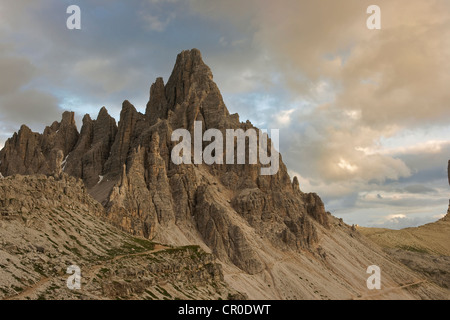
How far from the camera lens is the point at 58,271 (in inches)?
3135

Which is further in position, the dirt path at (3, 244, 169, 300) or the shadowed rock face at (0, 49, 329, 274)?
the shadowed rock face at (0, 49, 329, 274)

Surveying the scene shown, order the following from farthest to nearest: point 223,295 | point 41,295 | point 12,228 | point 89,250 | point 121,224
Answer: point 121,224, point 223,295, point 89,250, point 12,228, point 41,295

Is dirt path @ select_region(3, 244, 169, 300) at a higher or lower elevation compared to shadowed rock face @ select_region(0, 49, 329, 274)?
lower

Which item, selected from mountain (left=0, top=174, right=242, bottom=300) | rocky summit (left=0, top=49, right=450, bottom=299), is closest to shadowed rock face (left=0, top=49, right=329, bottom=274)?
rocky summit (left=0, top=49, right=450, bottom=299)

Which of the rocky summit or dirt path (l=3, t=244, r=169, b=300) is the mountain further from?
the rocky summit

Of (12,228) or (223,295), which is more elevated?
(12,228)

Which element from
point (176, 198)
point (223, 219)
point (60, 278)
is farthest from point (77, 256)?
point (176, 198)

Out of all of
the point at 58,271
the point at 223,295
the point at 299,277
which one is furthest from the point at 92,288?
the point at 299,277

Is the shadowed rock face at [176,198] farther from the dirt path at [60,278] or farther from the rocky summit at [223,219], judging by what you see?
the dirt path at [60,278]

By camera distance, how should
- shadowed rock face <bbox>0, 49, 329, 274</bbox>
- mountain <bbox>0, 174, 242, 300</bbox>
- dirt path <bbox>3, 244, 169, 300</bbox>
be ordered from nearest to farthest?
1. dirt path <bbox>3, 244, 169, 300</bbox>
2. mountain <bbox>0, 174, 242, 300</bbox>
3. shadowed rock face <bbox>0, 49, 329, 274</bbox>

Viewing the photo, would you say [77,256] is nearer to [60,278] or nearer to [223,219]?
[60,278]

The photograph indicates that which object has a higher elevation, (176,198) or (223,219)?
(176,198)
